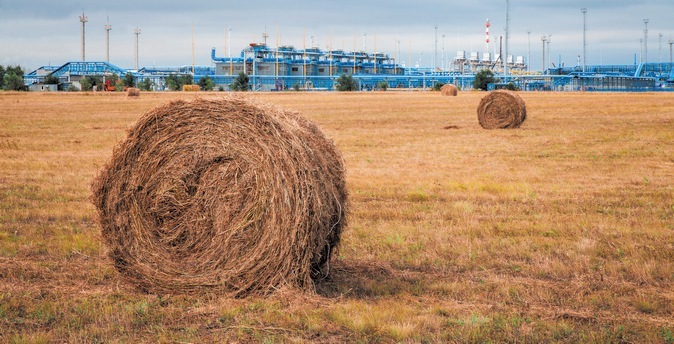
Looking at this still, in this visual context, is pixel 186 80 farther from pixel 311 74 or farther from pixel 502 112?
pixel 502 112

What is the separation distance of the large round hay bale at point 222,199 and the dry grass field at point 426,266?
29cm

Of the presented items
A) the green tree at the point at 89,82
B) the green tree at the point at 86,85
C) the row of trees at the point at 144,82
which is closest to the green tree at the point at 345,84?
the row of trees at the point at 144,82

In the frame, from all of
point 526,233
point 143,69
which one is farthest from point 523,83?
point 526,233

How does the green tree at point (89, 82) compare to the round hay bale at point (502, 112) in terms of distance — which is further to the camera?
the green tree at point (89, 82)

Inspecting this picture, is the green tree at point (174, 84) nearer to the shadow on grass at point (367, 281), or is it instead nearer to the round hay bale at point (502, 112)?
the round hay bale at point (502, 112)

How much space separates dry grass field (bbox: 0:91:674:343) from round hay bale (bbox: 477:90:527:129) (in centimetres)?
1204

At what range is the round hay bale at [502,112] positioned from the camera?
3114 centimetres

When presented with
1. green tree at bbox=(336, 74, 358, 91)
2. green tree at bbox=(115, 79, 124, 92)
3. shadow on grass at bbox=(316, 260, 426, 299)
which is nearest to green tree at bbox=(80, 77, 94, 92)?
green tree at bbox=(115, 79, 124, 92)

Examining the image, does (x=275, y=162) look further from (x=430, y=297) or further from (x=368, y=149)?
(x=368, y=149)

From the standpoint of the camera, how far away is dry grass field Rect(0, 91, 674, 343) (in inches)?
274

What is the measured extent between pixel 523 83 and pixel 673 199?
470 ft

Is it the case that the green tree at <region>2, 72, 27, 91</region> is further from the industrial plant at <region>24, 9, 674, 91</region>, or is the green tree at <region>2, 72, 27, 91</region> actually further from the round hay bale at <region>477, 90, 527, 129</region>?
the round hay bale at <region>477, 90, 527, 129</region>

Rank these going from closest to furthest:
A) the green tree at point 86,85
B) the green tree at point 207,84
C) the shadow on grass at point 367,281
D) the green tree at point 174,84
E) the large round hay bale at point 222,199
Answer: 1. the large round hay bale at point 222,199
2. the shadow on grass at point 367,281
3. the green tree at point 207,84
4. the green tree at point 86,85
5. the green tree at point 174,84

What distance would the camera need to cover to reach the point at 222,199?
326 inches
